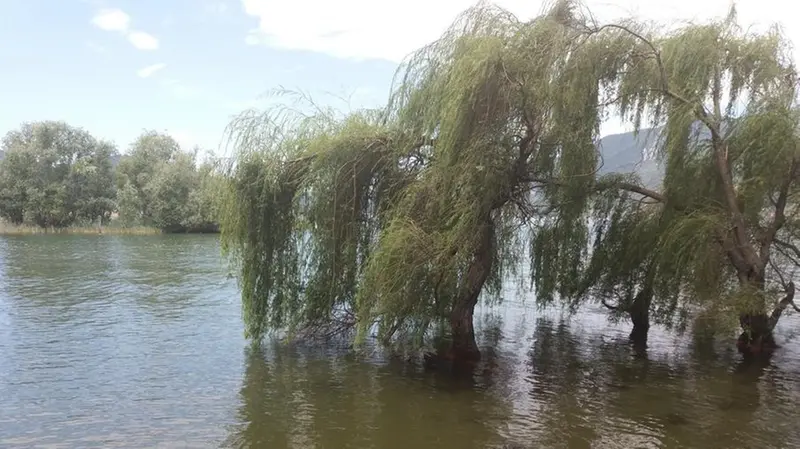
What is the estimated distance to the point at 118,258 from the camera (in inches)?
1471

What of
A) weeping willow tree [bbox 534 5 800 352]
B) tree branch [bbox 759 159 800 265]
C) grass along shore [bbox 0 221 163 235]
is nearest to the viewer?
weeping willow tree [bbox 534 5 800 352]

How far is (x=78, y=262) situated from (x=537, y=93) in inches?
1257

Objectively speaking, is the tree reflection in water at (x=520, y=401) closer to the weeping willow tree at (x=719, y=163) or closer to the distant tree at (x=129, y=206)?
the weeping willow tree at (x=719, y=163)

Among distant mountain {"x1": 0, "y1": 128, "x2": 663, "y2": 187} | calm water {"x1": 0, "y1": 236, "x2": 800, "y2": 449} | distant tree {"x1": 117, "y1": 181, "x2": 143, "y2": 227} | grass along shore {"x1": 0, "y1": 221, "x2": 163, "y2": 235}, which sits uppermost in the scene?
distant mountain {"x1": 0, "y1": 128, "x2": 663, "y2": 187}

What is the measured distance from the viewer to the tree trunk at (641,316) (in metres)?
15.0

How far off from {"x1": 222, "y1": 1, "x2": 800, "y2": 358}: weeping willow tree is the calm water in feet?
4.16

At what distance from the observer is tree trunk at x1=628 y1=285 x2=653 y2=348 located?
15.0 m

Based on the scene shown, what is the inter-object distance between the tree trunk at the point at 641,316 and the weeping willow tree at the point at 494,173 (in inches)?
24.2

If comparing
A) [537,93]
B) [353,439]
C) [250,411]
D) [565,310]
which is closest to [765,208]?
[537,93]

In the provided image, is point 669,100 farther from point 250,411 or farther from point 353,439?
point 250,411

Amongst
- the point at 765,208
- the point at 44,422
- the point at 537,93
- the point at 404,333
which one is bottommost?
the point at 44,422

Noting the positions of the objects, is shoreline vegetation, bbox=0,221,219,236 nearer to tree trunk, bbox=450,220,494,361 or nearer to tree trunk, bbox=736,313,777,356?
tree trunk, bbox=450,220,494,361

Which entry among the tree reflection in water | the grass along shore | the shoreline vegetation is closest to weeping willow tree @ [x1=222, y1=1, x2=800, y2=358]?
the tree reflection in water

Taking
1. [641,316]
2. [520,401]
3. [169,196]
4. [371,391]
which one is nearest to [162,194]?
[169,196]
